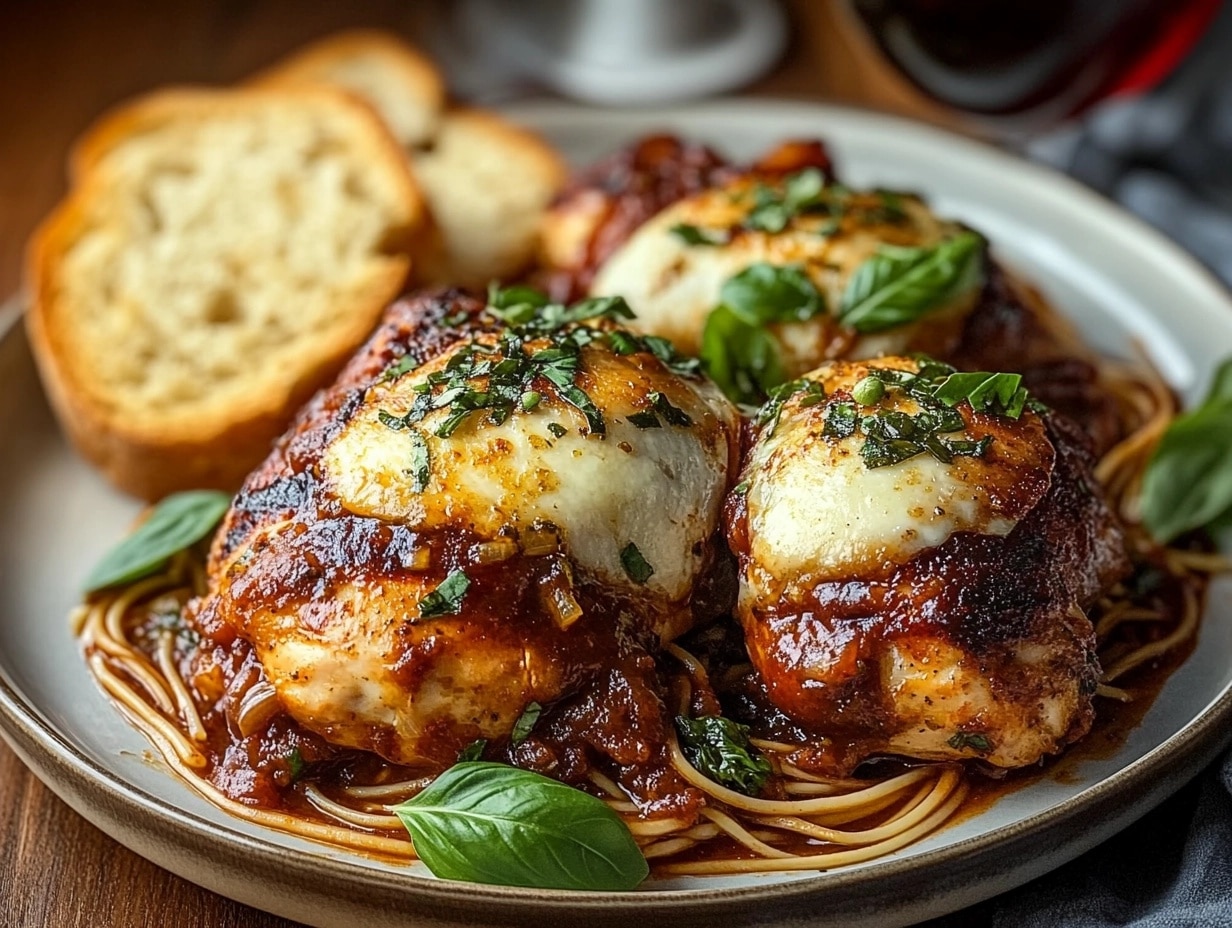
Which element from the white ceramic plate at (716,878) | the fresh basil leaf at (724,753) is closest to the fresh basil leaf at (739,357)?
the fresh basil leaf at (724,753)

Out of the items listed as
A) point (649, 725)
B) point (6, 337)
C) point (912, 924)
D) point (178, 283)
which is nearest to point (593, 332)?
point (649, 725)

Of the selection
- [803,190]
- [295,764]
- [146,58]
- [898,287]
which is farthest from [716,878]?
[146,58]

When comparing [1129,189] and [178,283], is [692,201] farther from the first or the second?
[1129,189]

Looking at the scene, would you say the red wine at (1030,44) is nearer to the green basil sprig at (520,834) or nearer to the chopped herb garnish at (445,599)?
the chopped herb garnish at (445,599)

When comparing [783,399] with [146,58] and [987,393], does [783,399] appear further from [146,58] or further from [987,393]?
[146,58]

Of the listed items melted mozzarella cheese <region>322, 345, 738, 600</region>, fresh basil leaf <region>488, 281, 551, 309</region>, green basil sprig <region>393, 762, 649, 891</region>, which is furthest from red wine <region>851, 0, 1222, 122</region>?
green basil sprig <region>393, 762, 649, 891</region>

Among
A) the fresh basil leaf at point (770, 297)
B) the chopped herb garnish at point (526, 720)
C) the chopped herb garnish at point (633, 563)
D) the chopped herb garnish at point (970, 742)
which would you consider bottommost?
the chopped herb garnish at point (970, 742)
